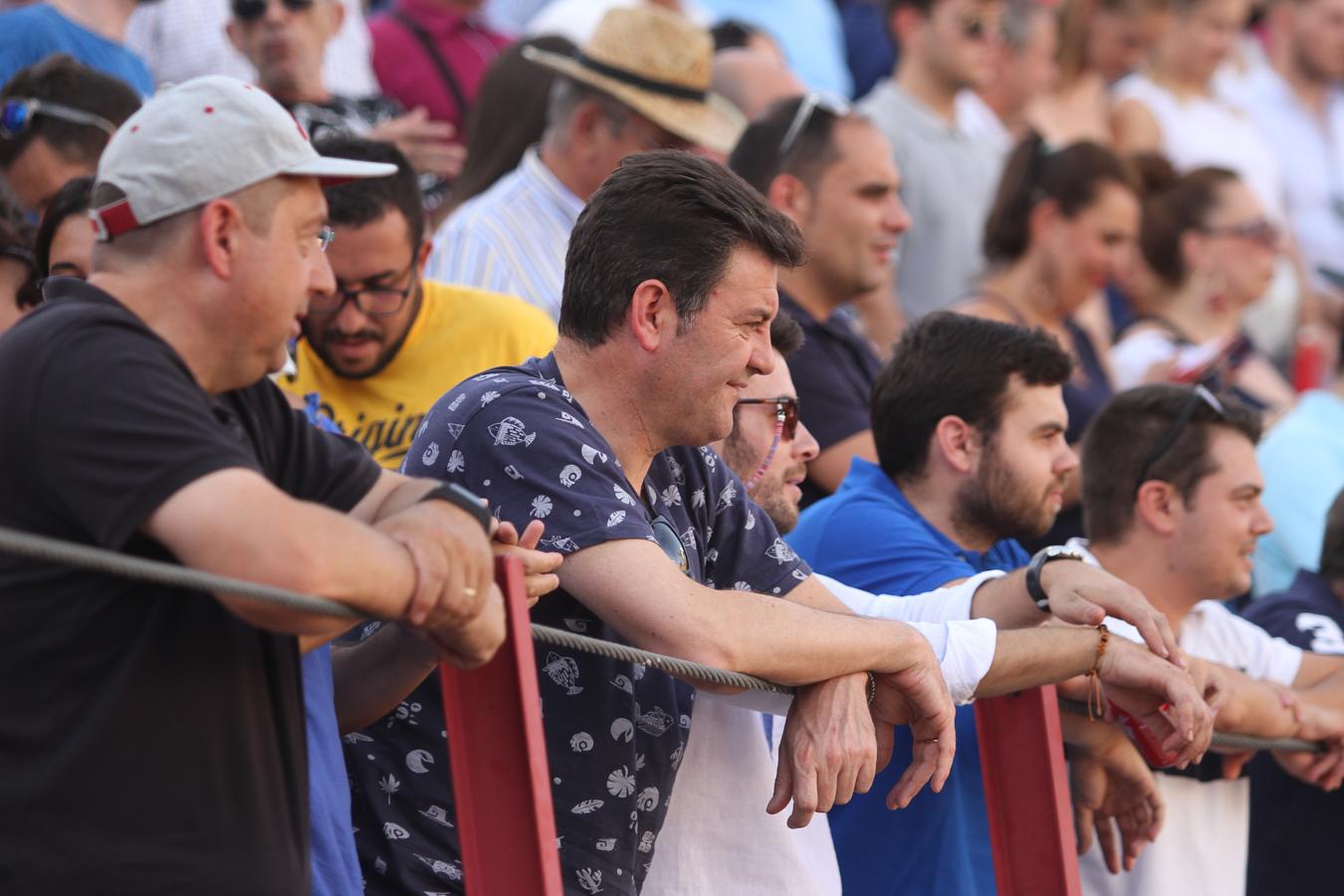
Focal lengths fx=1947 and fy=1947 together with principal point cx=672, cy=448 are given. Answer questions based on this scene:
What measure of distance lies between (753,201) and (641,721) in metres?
0.90

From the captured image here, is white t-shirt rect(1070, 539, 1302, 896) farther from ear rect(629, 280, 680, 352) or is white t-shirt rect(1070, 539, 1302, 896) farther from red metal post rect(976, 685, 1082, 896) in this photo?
ear rect(629, 280, 680, 352)

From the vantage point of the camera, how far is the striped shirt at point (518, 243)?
18.2 ft

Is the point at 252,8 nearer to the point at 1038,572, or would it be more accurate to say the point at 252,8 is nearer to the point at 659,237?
the point at 659,237

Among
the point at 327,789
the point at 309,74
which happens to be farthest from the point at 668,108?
the point at 327,789

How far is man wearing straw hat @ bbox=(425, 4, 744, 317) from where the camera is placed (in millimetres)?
5594

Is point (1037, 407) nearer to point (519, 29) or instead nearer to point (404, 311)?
point (404, 311)

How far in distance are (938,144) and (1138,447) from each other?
3.41m

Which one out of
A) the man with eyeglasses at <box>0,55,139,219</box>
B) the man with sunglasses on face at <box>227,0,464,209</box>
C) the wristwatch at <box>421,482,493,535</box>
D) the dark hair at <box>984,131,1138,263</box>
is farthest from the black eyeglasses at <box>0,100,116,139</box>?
the dark hair at <box>984,131,1138,263</box>

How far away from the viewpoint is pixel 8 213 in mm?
4301

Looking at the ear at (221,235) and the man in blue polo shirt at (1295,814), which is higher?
the ear at (221,235)

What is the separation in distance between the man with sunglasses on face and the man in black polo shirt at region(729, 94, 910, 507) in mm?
1008

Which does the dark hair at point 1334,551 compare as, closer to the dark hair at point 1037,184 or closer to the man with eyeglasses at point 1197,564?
the man with eyeglasses at point 1197,564

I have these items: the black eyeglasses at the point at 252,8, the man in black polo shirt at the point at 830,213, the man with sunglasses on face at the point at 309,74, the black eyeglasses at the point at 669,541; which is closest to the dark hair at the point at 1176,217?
the man in black polo shirt at the point at 830,213

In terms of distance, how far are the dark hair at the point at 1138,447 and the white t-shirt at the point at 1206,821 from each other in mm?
195
